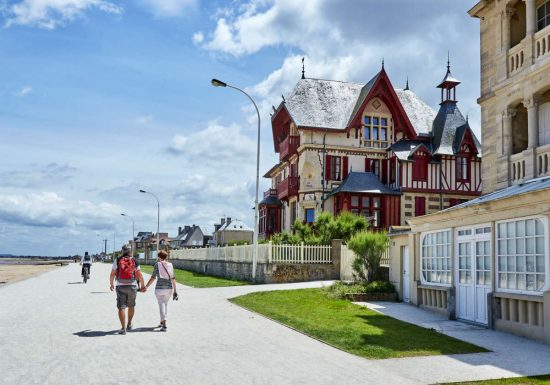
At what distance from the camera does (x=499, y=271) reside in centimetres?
1305

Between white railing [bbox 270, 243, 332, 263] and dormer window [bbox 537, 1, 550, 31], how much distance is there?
13.4 meters

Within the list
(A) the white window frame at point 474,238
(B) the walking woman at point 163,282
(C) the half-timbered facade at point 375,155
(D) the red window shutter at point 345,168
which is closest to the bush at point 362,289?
(A) the white window frame at point 474,238

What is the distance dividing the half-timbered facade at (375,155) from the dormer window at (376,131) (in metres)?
0.07

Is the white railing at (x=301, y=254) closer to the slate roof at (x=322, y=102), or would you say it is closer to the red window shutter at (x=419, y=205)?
the red window shutter at (x=419, y=205)

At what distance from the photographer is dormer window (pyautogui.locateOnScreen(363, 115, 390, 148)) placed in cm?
4010

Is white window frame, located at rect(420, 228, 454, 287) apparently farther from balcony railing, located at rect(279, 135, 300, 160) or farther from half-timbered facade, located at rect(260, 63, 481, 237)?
balcony railing, located at rect(279, 135, 300, 160)

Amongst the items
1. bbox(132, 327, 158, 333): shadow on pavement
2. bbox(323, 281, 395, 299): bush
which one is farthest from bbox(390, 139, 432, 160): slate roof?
bbox(132, 327, 158, 333): shadow on pavement

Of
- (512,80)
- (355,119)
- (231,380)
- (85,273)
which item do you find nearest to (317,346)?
(231,380)

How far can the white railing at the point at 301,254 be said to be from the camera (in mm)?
26062

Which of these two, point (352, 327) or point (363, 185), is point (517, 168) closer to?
point (352, 327)

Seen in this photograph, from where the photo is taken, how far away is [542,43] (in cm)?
1495

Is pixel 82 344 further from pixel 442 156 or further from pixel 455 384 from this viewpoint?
pixel 442 156

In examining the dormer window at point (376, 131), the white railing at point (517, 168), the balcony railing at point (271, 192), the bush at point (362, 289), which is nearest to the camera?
the white railing at point (517, 168)

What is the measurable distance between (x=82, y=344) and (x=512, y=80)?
12937mm
